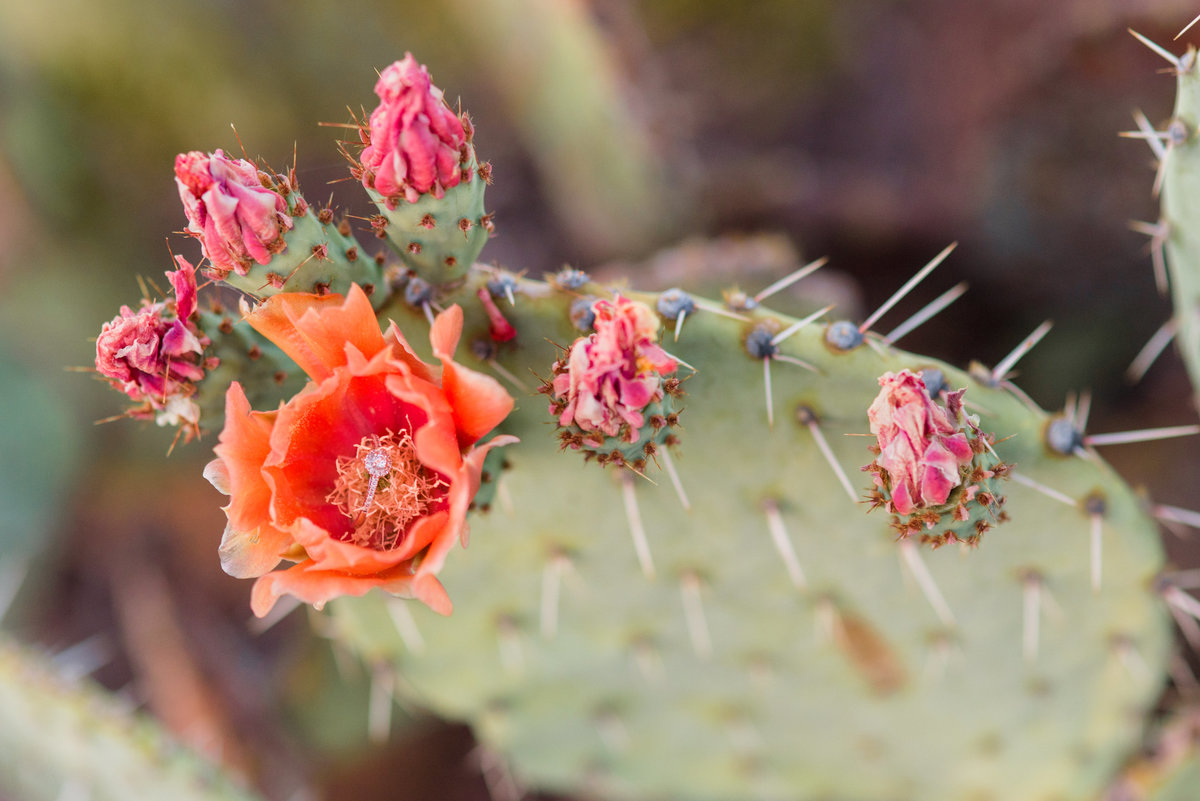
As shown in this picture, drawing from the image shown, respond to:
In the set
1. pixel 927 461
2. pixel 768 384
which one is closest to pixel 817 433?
pixel 768 384

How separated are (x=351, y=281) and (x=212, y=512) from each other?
1.62 metres

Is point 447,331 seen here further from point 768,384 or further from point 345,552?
point 768,384

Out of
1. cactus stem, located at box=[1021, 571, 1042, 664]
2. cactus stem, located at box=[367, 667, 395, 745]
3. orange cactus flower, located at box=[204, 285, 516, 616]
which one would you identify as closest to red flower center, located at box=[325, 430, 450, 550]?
orange cactus flower, located at box=[204, 285, 516, 616]

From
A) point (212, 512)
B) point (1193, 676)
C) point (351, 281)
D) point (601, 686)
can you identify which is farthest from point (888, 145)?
point (212, 512)

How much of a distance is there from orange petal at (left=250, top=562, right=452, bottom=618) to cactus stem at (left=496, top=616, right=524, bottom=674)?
1.85 ft

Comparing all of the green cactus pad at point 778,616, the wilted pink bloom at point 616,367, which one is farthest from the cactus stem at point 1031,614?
the wilted pink bloom at point 616,367

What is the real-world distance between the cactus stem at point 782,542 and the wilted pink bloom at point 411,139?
0.49m

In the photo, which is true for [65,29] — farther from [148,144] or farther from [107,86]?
[148,144]

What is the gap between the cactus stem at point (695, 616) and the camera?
1133mm

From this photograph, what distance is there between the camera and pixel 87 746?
1.29 m

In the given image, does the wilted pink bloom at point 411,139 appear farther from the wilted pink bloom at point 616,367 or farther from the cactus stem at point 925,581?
the cactus stem at point 925,581

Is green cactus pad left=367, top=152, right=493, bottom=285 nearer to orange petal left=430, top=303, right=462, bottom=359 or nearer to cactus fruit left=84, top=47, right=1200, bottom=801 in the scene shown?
cactus fruit left=84, top=47, right=1200, bottom=801

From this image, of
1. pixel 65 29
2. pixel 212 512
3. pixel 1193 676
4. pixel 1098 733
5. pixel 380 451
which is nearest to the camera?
pixel 380 451

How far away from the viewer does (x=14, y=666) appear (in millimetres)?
1339
